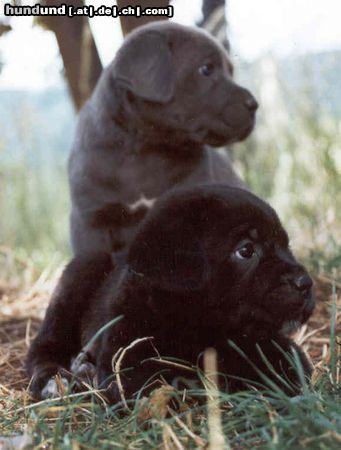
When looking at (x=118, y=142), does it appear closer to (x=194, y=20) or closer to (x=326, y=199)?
(x=194, y=20)

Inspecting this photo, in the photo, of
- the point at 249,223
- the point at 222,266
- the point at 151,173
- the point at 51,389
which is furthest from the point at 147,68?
the point at 51,389

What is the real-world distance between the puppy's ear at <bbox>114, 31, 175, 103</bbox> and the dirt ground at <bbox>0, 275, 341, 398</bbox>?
Result: 144 cm

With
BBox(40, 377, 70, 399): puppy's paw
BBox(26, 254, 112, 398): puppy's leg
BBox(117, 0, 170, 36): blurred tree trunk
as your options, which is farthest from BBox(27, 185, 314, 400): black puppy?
BBox(117, 0, 170, 36): blurred tree trunk

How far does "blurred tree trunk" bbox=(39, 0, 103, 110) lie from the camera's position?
5133mm

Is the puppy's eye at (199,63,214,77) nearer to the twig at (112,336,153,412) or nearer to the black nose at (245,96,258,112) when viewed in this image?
the black nose at (245,96,258,112)

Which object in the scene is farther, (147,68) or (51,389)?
(147,68)

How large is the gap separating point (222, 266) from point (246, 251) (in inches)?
4.3

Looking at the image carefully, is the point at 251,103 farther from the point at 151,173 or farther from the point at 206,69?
the point at 151,173

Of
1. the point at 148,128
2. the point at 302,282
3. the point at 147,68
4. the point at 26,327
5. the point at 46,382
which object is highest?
the point at 147,68

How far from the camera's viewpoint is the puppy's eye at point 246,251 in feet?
9.35

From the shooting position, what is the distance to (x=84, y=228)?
4.56m

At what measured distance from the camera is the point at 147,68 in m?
4.39

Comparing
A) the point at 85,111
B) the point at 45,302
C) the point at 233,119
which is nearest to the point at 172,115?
the point at 233,119

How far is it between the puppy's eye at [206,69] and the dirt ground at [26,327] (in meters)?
1.42
